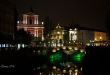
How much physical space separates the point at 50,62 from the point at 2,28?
23.6 metres

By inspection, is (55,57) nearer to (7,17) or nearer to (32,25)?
(7,17)

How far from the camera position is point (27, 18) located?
3511 inches

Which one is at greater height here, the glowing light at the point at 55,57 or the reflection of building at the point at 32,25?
the reflection of building at the point at 32,25

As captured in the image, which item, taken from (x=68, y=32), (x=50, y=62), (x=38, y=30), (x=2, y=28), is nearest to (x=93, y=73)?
(x=50, y=62)

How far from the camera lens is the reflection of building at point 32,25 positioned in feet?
287

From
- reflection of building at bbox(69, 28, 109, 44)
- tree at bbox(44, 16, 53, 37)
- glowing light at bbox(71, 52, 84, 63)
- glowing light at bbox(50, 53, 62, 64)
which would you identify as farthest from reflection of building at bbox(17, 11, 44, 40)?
glowing light at bbox(50, 53, 62, 64)

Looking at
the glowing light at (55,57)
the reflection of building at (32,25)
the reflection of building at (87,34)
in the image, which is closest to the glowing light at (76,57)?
the glowing light at (55,57)

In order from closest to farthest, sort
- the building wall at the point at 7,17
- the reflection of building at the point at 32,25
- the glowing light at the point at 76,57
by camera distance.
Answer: the glowing light at the point at 76,57 → the building wall at the point at 7,17 → the reflection of building at the point at 32,25

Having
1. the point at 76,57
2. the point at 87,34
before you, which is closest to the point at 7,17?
the point at 76,57

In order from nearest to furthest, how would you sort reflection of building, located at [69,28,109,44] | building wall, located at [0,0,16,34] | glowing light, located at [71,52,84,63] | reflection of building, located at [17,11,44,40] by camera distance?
1. glowing light, located at [71,52,84,63]
2. building wall, located at [0,0,16,34]
3. reflection of building, located at [17,11,44,40]
4. reflection of building, located at [69,28,109,44]

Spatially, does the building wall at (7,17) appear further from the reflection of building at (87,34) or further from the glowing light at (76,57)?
the reflection of building at (87,34)

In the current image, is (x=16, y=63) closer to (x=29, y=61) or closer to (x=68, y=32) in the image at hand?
(x=29, y=61)

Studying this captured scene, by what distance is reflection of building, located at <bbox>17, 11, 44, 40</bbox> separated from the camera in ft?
287

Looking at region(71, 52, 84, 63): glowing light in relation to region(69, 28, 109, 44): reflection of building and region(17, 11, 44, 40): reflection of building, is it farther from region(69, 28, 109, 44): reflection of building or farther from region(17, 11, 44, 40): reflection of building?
region(69, 28, 109, 44): reflection of building
